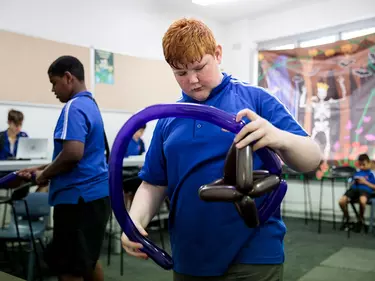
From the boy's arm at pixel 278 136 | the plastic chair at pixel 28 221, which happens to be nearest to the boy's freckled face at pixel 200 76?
the boy's arm at pixel 278 136

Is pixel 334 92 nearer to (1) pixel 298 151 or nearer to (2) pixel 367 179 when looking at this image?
(2) pixel 367 179

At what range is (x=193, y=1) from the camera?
6168mm

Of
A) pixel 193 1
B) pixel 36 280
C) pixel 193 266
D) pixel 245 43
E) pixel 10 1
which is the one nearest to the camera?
pixel 193 266

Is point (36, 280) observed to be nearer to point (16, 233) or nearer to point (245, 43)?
point (16, 233)

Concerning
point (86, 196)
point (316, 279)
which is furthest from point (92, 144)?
point (316, 279)

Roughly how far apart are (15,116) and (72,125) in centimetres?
308

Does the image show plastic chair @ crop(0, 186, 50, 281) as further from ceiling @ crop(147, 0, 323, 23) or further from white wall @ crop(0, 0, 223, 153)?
ceiling @ crop(147, 0, 323, 23)

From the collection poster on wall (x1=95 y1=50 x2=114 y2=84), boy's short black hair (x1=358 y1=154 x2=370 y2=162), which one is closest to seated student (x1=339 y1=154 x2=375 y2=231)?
boy's short black hair (x1=358 y1=154 x2=370 y2=162)

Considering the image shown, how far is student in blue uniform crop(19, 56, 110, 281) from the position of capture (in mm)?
1893

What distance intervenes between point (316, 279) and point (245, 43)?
4.87 m

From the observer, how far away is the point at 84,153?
1.98 meters

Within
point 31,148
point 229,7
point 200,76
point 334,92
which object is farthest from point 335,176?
point 200,76

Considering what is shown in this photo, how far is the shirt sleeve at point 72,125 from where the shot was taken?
1.88 metres

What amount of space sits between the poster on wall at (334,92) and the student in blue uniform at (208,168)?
15.7 ft
